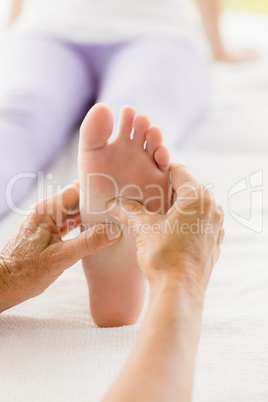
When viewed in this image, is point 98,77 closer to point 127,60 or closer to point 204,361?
point 127,60

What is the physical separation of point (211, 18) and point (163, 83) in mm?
782

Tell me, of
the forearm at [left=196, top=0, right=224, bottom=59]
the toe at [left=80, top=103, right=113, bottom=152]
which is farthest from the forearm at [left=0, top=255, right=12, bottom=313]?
the forearm at [left=196, top=0, right=224, bottom=59]

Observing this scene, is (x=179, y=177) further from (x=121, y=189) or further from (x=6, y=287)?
(x=6, y=287)

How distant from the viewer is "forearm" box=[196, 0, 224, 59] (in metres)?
1.93

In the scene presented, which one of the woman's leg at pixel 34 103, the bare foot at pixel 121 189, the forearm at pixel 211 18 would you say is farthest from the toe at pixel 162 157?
the forearm at pixel 211 18

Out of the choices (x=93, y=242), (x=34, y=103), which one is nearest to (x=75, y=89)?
(x=34, y=103)

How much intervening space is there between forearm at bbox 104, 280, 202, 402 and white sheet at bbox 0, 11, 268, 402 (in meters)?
0.12

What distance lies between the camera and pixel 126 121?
0.78 m

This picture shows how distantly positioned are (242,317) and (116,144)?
0.33 metres

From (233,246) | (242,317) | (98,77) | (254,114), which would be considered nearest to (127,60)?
(98,77)

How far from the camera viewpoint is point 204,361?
673 millimetres

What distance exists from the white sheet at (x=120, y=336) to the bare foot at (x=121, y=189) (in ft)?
0.14

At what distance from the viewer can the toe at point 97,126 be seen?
740 millimetres

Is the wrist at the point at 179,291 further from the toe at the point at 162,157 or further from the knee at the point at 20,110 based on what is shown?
the knee at the point at 20,110
